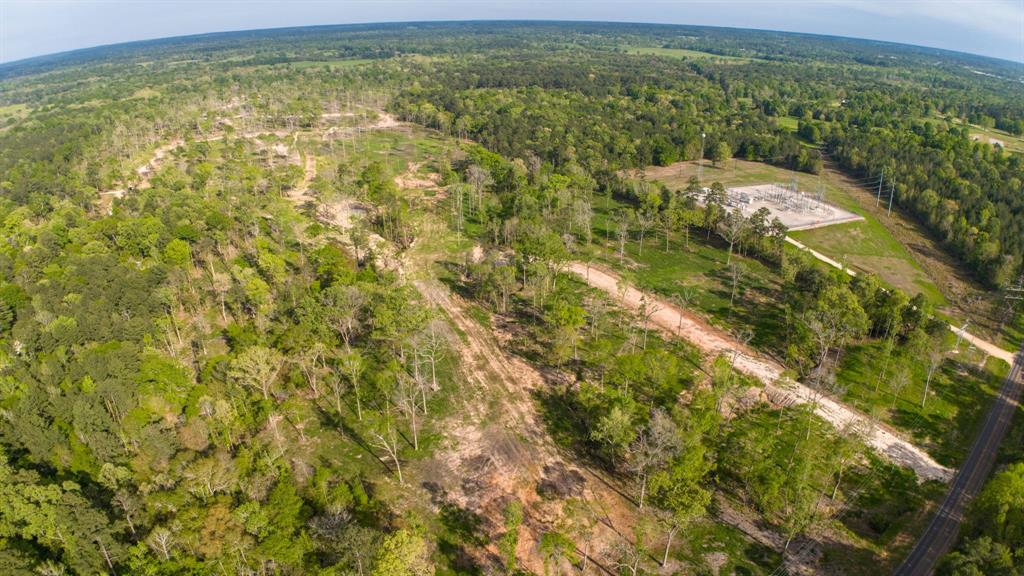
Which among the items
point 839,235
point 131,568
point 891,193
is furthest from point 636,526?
point 891,193

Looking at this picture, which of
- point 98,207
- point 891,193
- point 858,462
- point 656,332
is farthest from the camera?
point 891,193

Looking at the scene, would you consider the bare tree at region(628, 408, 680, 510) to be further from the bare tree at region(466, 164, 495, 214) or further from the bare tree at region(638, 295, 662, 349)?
the bare tree at region(466, 164, 495, 214)

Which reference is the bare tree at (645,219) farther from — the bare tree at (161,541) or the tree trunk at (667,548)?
the bare tree at (161,541)

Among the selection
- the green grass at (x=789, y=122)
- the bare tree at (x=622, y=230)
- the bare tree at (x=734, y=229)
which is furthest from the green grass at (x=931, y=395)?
the green grass at (x=789, y=122)

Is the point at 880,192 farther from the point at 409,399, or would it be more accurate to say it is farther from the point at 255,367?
the point at 255,367

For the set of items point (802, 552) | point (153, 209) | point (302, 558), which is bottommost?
point (802, 552)

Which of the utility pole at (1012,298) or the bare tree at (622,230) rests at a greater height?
the bare tree at (622,230)

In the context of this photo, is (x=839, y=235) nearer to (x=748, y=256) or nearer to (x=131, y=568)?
(x=748, y=256)
